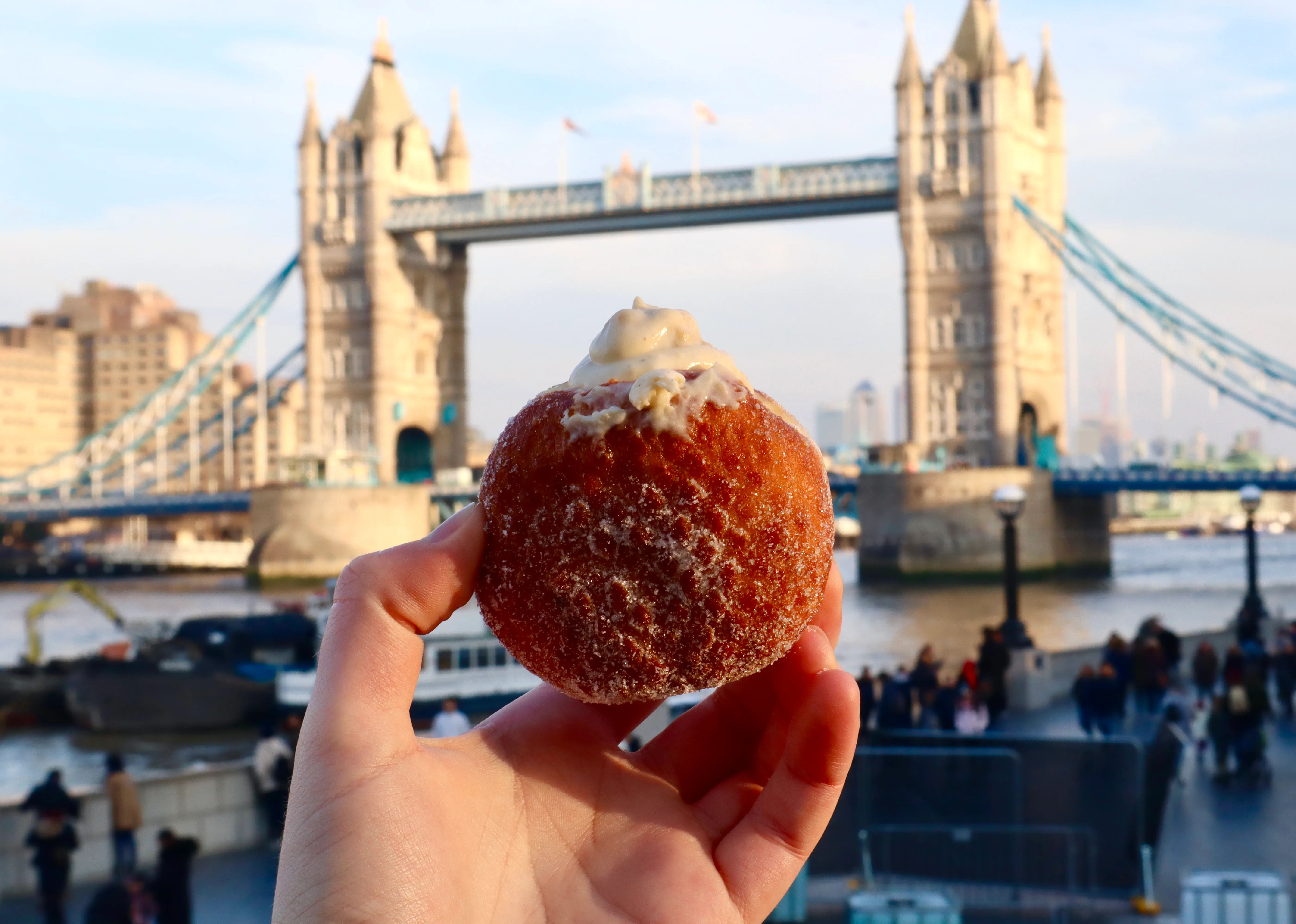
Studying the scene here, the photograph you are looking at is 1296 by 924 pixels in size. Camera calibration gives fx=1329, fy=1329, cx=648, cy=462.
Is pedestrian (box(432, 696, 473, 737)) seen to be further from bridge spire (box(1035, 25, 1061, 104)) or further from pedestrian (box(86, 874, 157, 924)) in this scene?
bridge spire (box(1035, 25, 1061, 104))

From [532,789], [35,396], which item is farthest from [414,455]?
[35,396]

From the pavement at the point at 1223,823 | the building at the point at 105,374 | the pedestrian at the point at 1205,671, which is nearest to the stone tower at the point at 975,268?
the pedestrian at the point at 1205,671

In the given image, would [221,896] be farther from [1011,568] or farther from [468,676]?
[468,676]

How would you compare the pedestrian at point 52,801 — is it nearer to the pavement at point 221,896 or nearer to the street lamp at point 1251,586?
the pavement at point 221,896

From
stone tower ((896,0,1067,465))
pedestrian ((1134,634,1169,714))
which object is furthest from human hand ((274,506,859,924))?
stone tower ((896,0,1067,465))

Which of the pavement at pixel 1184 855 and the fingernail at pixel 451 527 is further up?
the fingernail at pixel 451 527
